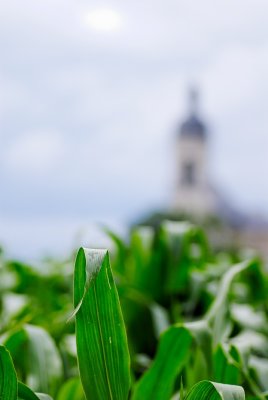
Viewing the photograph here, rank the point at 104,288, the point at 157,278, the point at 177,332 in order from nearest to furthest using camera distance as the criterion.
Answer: the point at 104,288 → the point at 177,332 → the point at 157,278

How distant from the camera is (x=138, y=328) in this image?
2.88 ft

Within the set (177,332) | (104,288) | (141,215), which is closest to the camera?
(104,288)

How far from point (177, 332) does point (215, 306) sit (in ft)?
0.36

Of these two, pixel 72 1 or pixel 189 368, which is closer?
pixel 189 368

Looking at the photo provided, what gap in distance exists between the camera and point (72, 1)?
0.95 m

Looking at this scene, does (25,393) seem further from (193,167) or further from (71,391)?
(193,167)

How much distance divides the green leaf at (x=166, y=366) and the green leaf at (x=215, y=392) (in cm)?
10

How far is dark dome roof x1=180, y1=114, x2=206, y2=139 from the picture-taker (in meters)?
30.3

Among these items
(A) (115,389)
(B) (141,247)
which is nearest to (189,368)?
(A) (115,389)

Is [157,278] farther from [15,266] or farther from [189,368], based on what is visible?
[189,368]

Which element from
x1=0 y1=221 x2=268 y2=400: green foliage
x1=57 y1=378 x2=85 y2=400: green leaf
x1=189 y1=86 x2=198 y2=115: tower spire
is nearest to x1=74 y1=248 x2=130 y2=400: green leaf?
x1=0 y1=221 x2=268 y2=400: green foliage

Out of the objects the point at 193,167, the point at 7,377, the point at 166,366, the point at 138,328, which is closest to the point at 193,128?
the point at 193,167

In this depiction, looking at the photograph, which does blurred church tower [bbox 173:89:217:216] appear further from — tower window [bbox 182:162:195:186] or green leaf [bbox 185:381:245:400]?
green leaf [bbox 185:381:245:400]

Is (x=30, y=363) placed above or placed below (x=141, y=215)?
above
